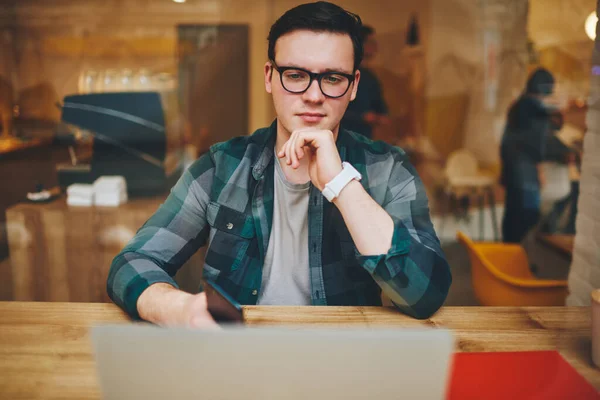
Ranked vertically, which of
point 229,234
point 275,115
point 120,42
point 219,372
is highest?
point 120,42

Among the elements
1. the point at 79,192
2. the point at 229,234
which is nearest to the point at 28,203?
the point at 79,192

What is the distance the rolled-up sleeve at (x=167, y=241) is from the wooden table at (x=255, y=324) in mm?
74

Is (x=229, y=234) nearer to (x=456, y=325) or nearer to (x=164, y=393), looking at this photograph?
(x=456, y=325)

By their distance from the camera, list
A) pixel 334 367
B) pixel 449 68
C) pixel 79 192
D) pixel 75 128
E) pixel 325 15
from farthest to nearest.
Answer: pixel 449 68 → pixel 75 128 → pixel 79 192 → pixel 325 15 → pixel 334 367

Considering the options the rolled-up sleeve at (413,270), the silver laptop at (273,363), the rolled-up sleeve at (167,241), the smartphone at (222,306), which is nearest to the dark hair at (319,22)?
the rolled-up sleeve at (167,241)

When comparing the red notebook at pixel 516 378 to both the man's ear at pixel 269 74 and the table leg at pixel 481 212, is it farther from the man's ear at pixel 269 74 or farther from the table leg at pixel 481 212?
the table leg at pixel 481 212

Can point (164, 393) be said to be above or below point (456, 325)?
above

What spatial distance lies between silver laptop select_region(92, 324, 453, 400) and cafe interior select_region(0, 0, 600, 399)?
0.24 m

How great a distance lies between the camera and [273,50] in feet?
5.08

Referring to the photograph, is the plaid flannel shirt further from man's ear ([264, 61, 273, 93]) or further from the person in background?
the person in background

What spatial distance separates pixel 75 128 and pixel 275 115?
216cm

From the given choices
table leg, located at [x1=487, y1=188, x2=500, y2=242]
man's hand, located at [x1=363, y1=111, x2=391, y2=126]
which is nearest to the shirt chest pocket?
man's hand, located at [x1=363, y1=111, x2=391, y2=126]

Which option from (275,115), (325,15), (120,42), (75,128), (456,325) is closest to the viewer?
(456,325)

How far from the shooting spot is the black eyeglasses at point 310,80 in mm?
1433
